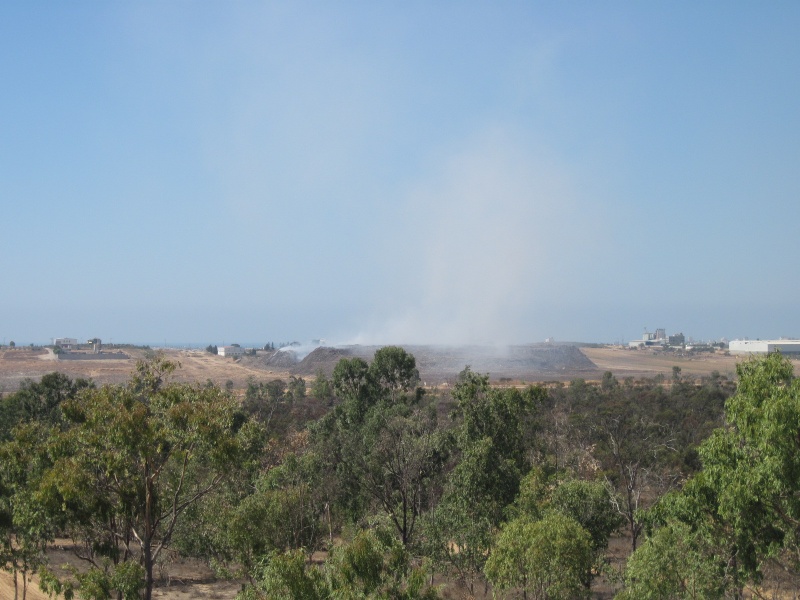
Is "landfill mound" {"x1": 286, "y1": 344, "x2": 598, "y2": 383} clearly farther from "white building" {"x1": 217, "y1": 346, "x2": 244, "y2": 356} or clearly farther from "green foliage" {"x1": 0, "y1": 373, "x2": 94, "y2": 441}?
"green foliage" {"x1": 0, "y1": 373, "x2": 94, "y2": 441}

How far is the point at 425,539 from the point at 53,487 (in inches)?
536

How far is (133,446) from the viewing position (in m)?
13.9

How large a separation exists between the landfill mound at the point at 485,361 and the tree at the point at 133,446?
87.7 metres

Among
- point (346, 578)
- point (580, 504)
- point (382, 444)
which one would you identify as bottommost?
point (580, 504)

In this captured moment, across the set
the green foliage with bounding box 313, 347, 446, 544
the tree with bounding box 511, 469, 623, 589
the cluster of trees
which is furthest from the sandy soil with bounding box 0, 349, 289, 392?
the tree with bounding box 511, 469, 623, 589

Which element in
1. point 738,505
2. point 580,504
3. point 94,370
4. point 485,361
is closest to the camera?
point 738,505

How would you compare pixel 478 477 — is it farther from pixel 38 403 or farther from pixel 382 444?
pixel 38 403

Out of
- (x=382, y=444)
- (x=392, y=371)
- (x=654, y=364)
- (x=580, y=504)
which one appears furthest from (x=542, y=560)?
(x=654, y=364)

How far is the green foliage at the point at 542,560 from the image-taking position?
1463 centimetres

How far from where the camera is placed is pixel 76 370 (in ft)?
334

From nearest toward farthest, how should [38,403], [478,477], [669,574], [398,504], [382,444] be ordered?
[669,574] < [478,477] < [382,444] < [398,504] < [38,403]

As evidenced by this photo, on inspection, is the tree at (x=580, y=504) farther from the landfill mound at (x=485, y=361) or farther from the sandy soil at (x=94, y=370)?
the landfill mound at (x=485, y=361)

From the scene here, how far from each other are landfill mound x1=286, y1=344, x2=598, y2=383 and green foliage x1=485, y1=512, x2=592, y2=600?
87059 millimetres

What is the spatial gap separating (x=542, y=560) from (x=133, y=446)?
8.65 meters
